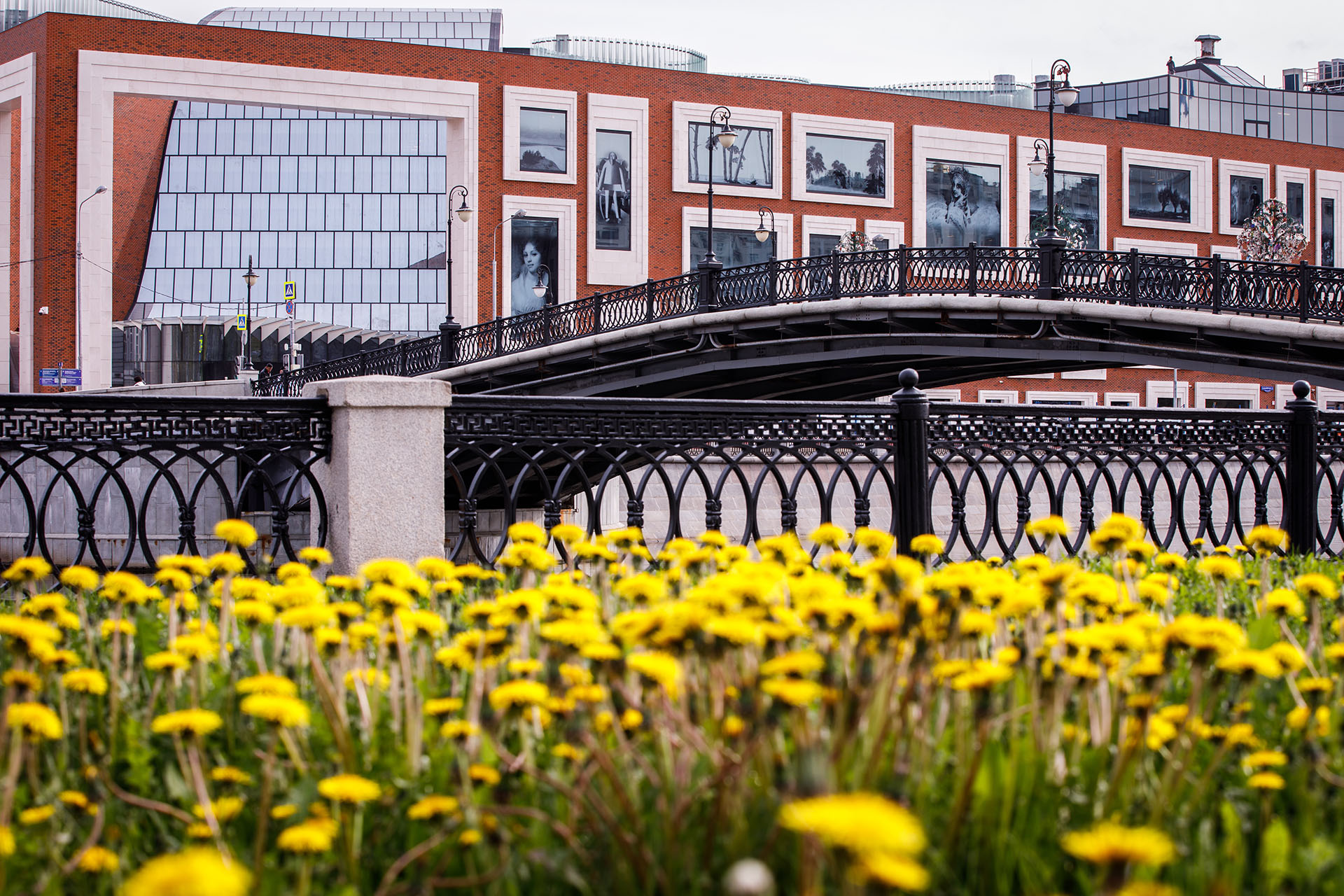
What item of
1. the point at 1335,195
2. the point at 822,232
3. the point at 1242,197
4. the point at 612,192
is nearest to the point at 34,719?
the point at 612,192

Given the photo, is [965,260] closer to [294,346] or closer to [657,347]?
[657,347]

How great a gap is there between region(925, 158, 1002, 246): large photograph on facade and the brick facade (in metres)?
0.77

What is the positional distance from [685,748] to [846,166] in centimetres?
4950

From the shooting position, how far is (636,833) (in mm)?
2143

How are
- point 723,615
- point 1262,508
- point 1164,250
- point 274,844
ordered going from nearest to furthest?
point 723,615
point 274,844
point 1262,508
point 1164,250

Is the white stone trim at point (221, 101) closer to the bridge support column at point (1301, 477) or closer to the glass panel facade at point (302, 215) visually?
the glass panel facade at point (302, 215)

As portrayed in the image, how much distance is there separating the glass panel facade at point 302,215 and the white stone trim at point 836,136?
82.4ft

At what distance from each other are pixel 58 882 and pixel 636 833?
→ 3.18 ft

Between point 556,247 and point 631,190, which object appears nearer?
point 556,247

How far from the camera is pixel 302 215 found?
71.3 metres

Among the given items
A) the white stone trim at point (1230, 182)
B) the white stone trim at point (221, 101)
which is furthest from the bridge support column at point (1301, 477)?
the white stone trim at point (1230, 182)

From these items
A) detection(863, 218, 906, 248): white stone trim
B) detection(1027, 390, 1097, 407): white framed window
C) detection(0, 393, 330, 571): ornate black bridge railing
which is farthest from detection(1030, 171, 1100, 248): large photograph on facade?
detection(0, 393, 330, 571): ornate black bridge railing

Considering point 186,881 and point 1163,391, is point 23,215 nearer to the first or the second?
point 1163,391

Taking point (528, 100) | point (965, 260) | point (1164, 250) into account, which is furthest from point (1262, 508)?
point (1164, 250)
